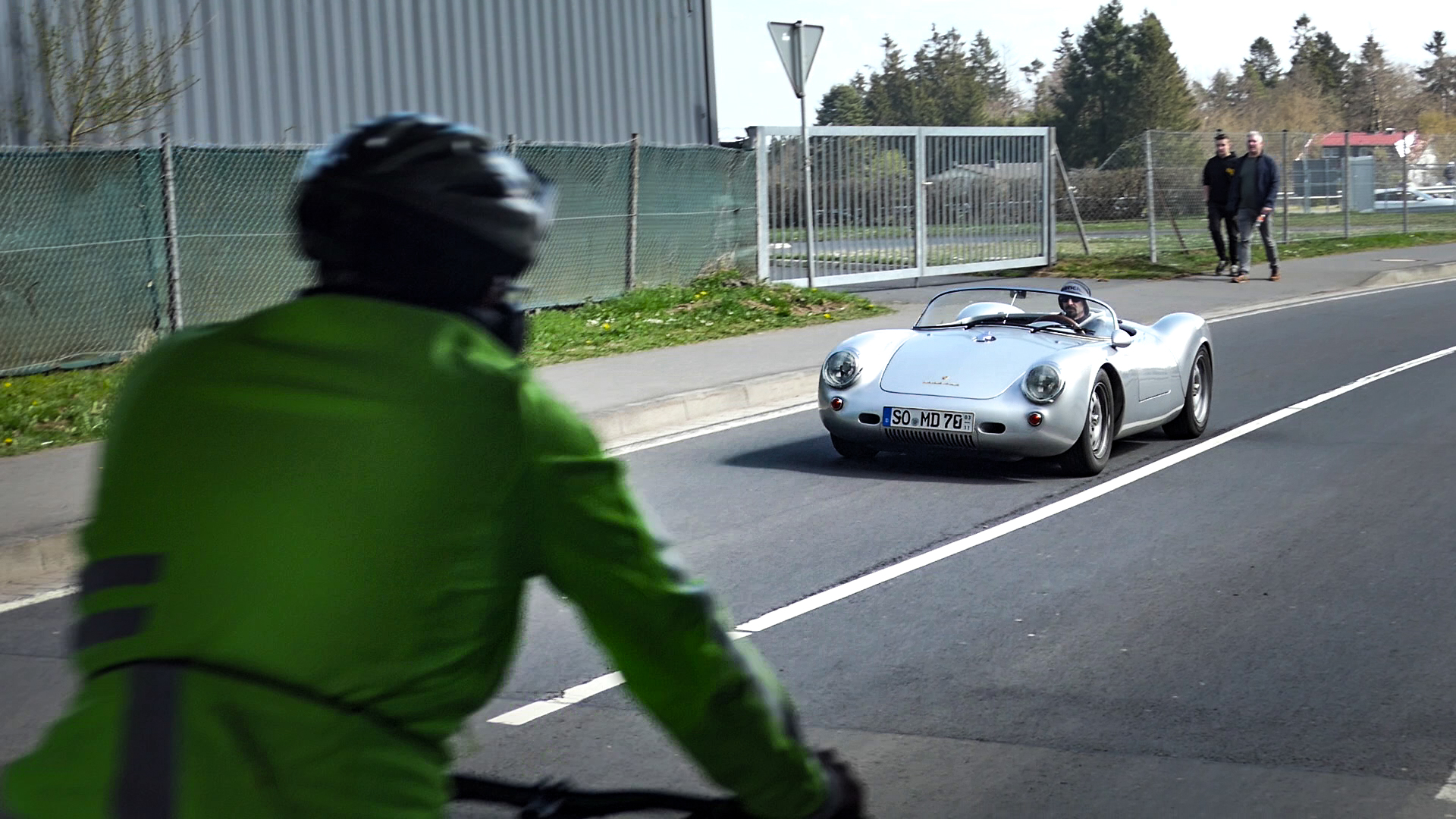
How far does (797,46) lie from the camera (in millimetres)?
17172

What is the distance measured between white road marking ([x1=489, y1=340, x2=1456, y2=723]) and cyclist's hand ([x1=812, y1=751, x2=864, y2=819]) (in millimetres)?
1639

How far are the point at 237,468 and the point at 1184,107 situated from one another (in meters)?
78.1

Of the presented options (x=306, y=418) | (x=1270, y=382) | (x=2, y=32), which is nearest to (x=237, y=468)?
(x=306, y=418)

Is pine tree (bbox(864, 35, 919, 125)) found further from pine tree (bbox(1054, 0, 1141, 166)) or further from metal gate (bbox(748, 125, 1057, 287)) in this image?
metal gate (bbox(748, 125, 1057, 287))

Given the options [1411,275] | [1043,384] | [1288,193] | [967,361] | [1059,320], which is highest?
[1288,193]

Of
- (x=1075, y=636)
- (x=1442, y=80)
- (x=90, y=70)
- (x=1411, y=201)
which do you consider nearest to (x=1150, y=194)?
(x=1411, y=201)

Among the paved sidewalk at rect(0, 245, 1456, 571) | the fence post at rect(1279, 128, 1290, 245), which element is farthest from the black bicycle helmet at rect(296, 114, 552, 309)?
the fence post at rect(1279, 128, 1290, 245)

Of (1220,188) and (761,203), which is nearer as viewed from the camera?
(761,203)

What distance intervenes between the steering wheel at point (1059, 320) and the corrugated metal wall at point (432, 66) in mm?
9806

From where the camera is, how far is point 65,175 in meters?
12.9

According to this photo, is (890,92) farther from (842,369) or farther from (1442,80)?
(842,369)

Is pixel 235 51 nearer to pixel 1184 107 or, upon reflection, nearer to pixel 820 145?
pixel 820 145

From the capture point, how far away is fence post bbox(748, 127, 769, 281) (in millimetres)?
19969

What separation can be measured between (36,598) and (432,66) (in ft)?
41.6
